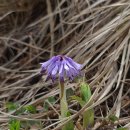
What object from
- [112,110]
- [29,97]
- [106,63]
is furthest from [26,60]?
[112,110]

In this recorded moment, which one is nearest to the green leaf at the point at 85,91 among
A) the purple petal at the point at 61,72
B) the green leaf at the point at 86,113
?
the green leaf at the point at 86,113

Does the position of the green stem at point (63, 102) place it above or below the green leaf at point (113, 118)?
above

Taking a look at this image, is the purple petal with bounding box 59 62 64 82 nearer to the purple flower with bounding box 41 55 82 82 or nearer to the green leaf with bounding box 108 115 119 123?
the purple flower with bounding box 41 55 82 82

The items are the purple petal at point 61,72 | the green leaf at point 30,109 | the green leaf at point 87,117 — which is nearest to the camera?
the purple petal at point 61,72

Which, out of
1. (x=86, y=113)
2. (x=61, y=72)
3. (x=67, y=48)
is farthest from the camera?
→ (x=67, y=48)

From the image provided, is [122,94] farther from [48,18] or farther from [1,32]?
[1,32]

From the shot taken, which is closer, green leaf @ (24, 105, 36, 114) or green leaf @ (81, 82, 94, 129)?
green leaf @ (81, 82, 94, 129)

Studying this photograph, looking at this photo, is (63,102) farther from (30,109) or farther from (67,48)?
(67,48)

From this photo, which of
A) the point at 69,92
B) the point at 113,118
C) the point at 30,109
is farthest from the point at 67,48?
the point at 113,118

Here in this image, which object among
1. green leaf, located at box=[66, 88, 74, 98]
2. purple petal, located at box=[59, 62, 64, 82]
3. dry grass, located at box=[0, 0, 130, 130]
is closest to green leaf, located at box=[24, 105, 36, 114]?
dry grass, located at box=[0, 0, 130, 130]

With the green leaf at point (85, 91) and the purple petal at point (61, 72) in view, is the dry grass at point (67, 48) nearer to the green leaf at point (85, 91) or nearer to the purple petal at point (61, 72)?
the green leaf at point (85, 91)
